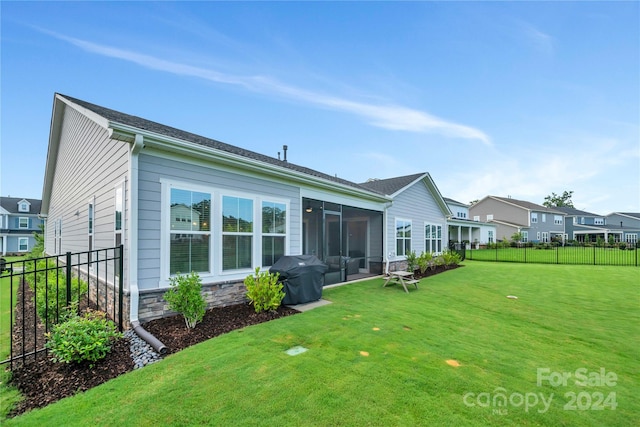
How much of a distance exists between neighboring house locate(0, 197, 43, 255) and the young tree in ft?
300

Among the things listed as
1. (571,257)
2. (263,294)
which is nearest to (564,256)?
(571,257)

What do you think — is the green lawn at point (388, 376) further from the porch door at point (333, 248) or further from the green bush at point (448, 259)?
the green bush at point (448, 259)

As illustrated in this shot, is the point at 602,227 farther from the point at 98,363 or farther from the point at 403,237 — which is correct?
the point at 98,363

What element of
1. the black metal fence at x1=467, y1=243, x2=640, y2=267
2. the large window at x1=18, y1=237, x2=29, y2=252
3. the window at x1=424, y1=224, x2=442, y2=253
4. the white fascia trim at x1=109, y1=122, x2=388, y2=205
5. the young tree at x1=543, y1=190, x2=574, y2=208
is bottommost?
the black metal fence at x1=467, y1=243, x2=640, y2=267

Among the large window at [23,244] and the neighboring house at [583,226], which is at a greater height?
the neighboring house at [583,226]

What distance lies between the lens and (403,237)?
1227 cm

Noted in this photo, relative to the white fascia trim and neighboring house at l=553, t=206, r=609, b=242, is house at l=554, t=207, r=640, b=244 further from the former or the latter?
the white fascia trim

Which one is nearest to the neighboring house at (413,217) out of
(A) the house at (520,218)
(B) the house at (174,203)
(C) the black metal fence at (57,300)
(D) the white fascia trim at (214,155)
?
(B) the house at (174,203)

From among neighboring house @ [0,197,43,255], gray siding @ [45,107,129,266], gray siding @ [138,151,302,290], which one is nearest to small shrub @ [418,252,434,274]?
gray siding @ [138,151,302,290]

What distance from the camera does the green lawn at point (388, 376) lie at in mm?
2453

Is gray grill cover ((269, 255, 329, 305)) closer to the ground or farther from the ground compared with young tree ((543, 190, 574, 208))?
closer to the ground

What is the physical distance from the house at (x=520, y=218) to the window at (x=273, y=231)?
114 feet

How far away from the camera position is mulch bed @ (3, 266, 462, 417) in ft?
9.32

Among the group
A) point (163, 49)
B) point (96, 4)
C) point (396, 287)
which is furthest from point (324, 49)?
point (396, 287)
